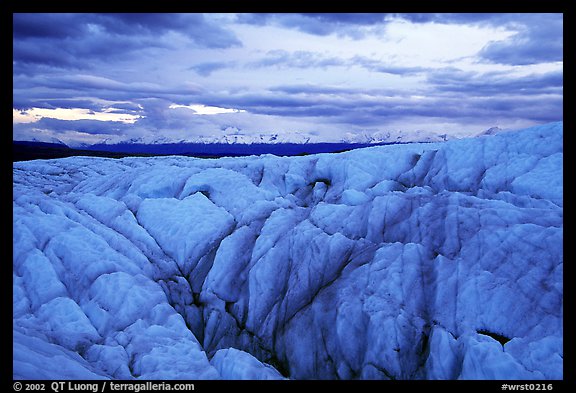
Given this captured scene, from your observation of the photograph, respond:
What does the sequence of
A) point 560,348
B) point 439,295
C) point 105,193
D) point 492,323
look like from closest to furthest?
point 560,348 < point 492,323 < point 439,295 < point 105,193

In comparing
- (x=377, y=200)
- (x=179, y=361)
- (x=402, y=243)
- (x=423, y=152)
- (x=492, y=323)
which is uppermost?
(x=423, y=152)

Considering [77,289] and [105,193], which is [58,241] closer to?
[77,289]

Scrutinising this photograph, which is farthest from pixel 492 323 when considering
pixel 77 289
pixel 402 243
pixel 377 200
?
pixel 77 289

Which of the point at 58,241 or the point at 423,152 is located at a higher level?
the point at 423,152

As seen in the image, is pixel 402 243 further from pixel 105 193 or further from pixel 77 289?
pixel 105 193
